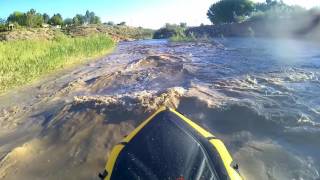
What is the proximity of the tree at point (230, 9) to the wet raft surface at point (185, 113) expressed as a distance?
2116 inches

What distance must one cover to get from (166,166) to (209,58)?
11.7 meters

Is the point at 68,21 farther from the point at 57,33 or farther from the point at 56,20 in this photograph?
the point at 57,33

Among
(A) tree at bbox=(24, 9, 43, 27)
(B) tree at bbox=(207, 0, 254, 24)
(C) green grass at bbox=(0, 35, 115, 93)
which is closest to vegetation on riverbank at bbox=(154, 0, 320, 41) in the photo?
(C) green grass at bbox=(0, 35, 115, 93)

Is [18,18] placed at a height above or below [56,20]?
above

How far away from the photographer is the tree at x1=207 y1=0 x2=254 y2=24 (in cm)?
6562

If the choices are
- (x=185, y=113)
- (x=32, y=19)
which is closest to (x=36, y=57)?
(x=185, y=113)

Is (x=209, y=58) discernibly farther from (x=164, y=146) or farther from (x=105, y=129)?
(x=164, y=146)

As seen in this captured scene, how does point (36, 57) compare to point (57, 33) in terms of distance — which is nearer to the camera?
point (36, 57)

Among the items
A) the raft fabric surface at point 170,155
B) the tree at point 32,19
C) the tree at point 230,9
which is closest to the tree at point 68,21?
the tree at point 32,19

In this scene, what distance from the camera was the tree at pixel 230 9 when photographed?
6562 centimetres

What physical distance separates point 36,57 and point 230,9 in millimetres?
51660

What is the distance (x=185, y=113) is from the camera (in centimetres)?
882

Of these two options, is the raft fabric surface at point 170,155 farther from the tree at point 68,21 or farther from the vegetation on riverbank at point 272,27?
the tree at point 68,21

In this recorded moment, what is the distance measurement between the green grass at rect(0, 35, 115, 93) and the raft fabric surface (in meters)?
9.08
